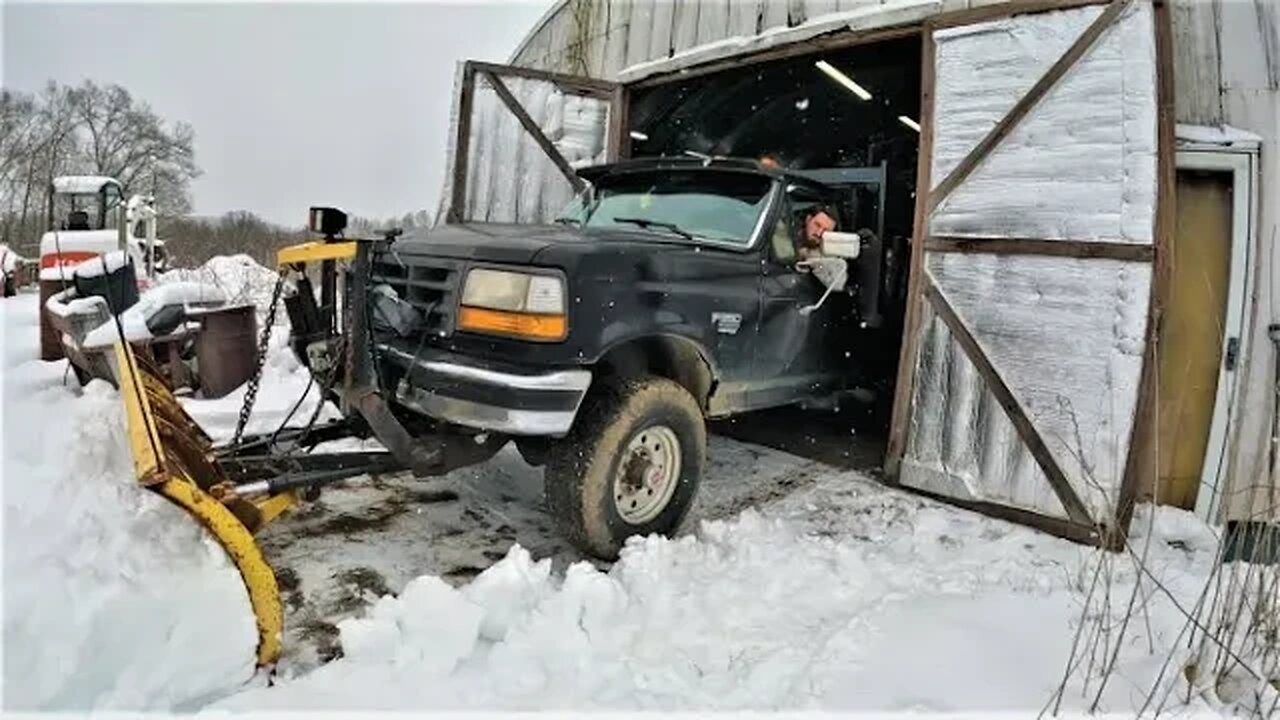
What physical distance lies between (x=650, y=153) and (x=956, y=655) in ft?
22.4

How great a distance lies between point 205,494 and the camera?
280 cm

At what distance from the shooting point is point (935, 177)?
5129 millimetres

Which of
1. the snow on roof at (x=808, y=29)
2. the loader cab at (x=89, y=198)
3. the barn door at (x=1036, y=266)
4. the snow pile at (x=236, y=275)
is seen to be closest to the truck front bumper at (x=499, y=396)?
the barn door at (x=1036, y=266)

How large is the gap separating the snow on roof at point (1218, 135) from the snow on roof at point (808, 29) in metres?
1.63

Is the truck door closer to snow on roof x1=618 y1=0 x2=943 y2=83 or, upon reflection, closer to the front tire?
the front tire

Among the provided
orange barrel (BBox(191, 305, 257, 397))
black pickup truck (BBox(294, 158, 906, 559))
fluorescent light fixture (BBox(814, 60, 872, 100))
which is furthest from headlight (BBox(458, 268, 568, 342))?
fluorescent light fixture (BBox(814, 60, 872, 100))

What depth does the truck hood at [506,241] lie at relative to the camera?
3660 mm

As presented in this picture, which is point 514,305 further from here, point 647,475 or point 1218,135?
point 1218,135

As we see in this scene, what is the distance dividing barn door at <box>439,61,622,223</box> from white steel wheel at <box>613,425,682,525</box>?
4.00m

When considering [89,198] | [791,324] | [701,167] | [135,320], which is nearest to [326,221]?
[135,320]

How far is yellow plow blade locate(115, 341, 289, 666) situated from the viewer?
269cm

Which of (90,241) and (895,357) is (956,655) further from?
(90,241)

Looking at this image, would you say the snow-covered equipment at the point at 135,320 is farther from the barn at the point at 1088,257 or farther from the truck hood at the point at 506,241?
the barn at the point at 1088,257

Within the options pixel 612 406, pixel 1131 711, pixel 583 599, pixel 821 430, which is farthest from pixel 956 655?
pixel 821 430
